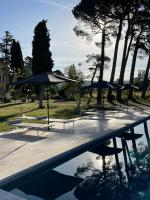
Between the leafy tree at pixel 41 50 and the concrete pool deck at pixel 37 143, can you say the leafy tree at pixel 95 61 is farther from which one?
the concrete pool deck at pixel 37 143

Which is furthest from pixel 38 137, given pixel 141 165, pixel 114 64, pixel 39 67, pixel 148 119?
pixel 39 67

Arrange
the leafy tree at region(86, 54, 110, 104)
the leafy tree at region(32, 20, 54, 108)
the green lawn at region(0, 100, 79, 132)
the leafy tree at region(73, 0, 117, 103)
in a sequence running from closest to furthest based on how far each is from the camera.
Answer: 1. the green lawn at region(0, 100, 79, 132)
2. the leafy tree at region(73, 0, 117, 103)
3. the leafy tree at region(32, 20, 54, 108)
4. the leafy tree at region(86, 54, 110, 104)

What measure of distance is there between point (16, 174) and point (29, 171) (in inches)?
18.3

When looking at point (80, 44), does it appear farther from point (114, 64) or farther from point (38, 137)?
point (38, 137)

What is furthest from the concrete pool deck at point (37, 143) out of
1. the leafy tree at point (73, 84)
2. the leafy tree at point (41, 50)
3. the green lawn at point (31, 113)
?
the leafy tree at point (41, 50)

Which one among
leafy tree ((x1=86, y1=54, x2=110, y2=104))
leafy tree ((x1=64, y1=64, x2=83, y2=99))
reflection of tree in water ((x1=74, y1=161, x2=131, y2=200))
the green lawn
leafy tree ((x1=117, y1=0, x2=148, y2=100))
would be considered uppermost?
leafy tree ((x1=117, y1=0, x2=148, y2=100))

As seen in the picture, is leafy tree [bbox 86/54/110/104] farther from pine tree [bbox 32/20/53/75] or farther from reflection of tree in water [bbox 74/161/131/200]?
reflection of tree in water [bbox 74/161/131/200]

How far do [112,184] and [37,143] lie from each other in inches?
149

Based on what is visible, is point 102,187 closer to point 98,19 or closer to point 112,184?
point 112,184

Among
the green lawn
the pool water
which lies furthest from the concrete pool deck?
the green lawn

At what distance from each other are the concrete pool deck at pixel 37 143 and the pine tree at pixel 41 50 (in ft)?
82.4

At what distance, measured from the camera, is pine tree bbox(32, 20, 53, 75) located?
39.0 meters

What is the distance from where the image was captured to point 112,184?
8.18 meters

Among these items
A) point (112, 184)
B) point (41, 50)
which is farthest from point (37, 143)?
point (41, 50)
